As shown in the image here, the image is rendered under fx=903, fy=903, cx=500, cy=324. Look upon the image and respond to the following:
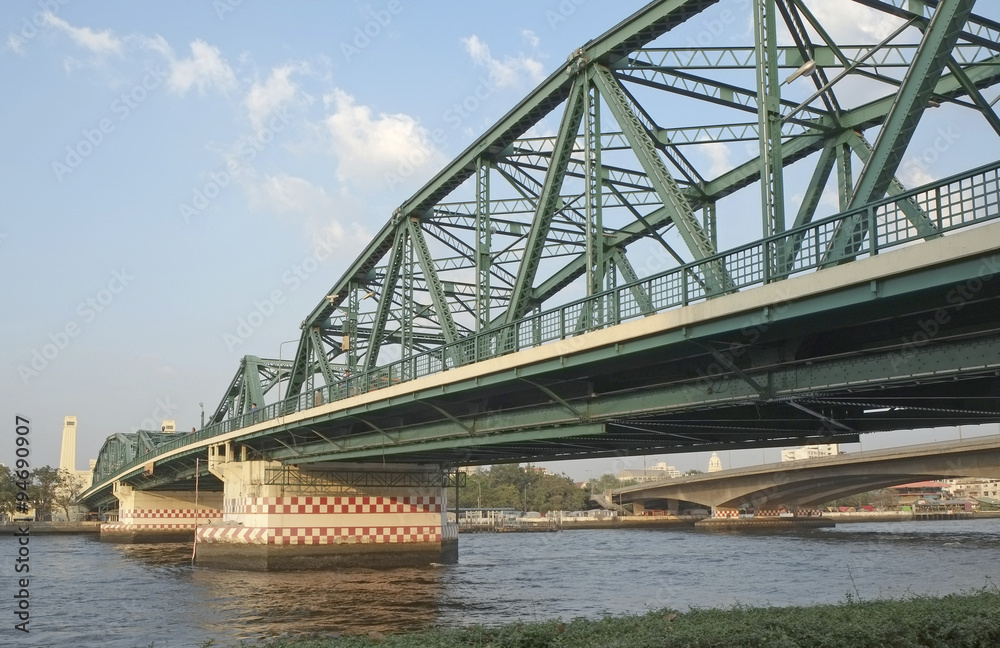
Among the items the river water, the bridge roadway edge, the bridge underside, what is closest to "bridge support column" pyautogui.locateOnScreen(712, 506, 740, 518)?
the river water

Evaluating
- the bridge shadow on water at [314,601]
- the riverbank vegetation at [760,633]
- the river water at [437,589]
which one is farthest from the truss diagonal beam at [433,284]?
the riverbank vegetation at [760,633]

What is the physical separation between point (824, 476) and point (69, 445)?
163 metres

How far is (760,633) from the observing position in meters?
13.8

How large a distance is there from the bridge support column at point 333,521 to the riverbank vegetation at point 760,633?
106ft

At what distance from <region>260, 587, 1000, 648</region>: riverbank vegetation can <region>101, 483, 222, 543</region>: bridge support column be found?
86.4 meters

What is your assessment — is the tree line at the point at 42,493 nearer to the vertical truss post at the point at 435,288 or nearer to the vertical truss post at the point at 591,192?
the vertical truss post at the point at 435,288

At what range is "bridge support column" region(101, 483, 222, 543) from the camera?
315 ft

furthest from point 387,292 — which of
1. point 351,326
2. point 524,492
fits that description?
point 524,492

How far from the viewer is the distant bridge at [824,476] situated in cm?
7119

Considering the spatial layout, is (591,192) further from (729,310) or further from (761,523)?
(761,523)

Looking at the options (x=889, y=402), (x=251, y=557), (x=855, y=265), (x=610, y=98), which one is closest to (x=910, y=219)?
(x=855, y=265)

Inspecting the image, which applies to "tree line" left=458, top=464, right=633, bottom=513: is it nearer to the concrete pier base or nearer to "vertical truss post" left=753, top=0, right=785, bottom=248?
the concrete pier base

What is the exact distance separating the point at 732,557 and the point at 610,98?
40744 millimetres

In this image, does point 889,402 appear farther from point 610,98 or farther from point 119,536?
point 119,536
